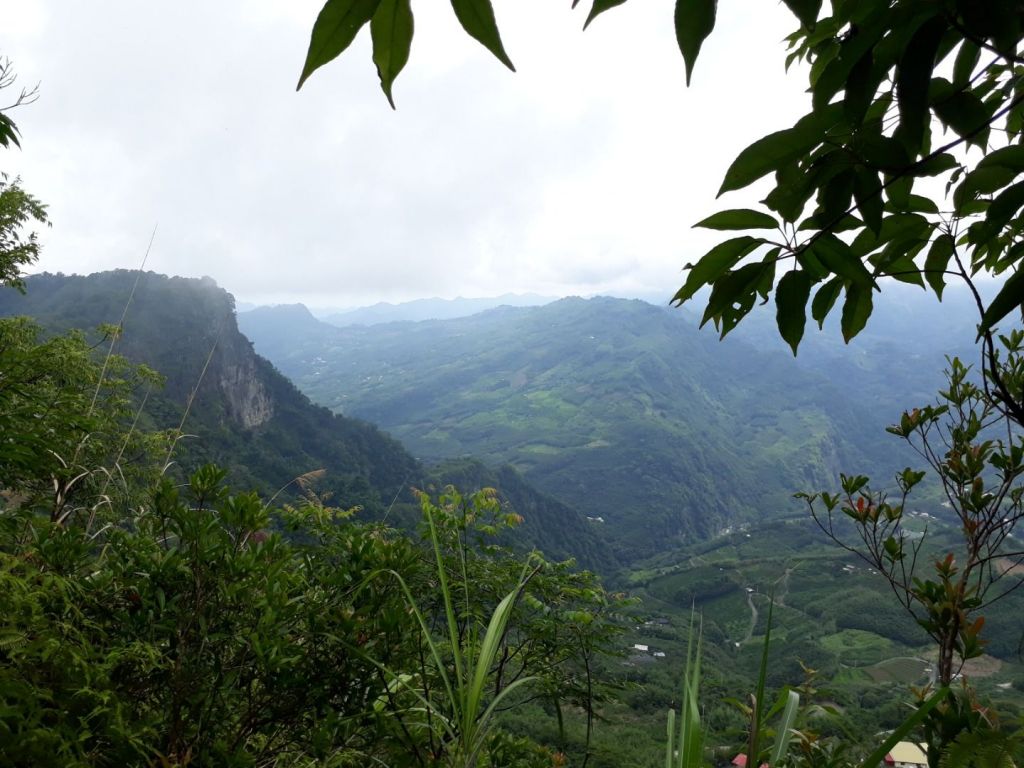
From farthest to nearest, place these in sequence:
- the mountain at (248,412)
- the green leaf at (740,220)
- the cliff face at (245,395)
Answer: the cliff face at (245,395) → the mountain at (248,412) → the green leaf at (740,220)

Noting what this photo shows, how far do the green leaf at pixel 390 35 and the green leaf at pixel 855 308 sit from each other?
573mm

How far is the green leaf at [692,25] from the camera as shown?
41 cm

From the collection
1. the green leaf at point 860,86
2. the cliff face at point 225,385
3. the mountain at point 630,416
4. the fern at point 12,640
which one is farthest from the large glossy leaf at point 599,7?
the mountain at point 630,416

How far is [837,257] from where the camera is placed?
23.8 inches

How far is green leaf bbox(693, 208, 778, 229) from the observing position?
60 centimetres

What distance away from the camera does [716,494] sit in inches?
4124

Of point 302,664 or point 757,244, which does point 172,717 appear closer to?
point 302,664

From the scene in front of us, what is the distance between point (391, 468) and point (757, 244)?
72139mm

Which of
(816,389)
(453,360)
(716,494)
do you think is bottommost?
(716,494)

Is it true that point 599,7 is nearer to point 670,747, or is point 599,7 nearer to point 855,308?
point 855,308

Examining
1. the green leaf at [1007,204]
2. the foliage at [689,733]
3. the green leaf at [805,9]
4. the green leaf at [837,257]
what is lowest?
the foliage at [689,733]

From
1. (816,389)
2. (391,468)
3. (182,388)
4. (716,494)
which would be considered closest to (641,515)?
(716,494)

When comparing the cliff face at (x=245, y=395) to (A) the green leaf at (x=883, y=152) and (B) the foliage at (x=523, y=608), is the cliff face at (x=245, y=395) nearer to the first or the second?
(B) the foliage at (x=523, y=608)

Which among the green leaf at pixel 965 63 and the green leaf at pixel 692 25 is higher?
the green leaf at pixel 965 63
